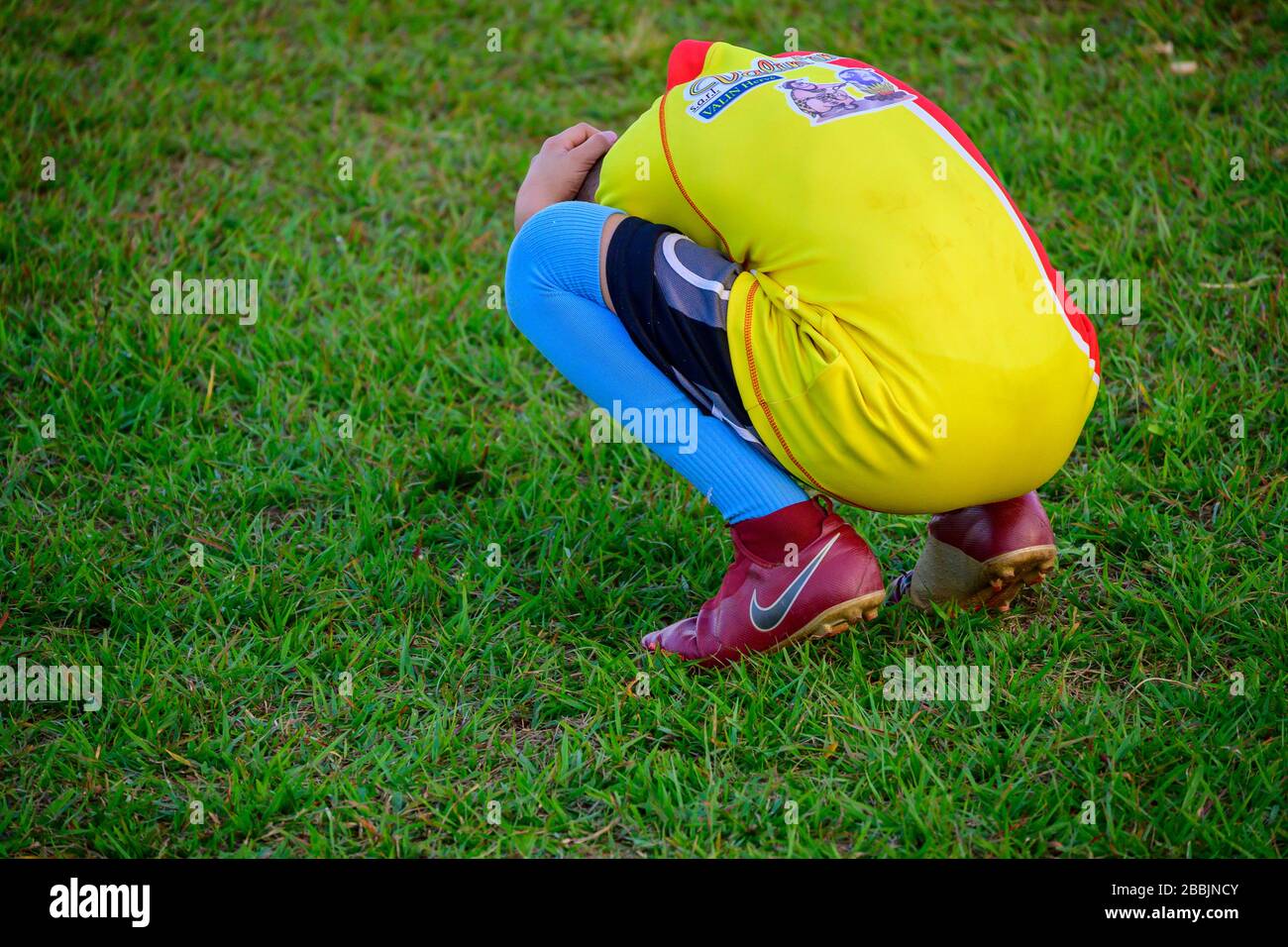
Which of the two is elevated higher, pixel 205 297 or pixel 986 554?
pixel 205 297

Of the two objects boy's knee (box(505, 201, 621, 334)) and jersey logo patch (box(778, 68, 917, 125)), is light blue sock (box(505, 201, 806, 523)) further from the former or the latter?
jersey logo patch (box(778, 68, 917, 125))

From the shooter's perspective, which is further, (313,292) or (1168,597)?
(313,292)

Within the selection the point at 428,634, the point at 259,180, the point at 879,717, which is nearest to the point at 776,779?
the point at 879,717

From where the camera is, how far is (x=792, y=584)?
1.75 m

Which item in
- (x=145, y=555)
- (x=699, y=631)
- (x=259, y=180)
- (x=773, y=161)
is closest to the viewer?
(x=773, y=161)

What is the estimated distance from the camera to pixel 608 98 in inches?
128

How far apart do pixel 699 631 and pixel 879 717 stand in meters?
0.30

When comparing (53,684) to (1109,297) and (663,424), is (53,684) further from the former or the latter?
(1109,297)

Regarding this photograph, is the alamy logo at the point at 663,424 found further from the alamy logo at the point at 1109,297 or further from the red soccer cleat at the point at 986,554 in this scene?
the alamy logo at the point at 1109,297

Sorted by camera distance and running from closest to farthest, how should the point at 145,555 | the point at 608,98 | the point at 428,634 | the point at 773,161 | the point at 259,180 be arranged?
the point at 773,161 < the point at 428,634 < the point at 145,555 < the point at 259,180 < the point at 608,98

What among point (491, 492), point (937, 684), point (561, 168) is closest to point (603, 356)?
point (561, 168)

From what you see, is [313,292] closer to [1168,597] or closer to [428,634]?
[428,634]
